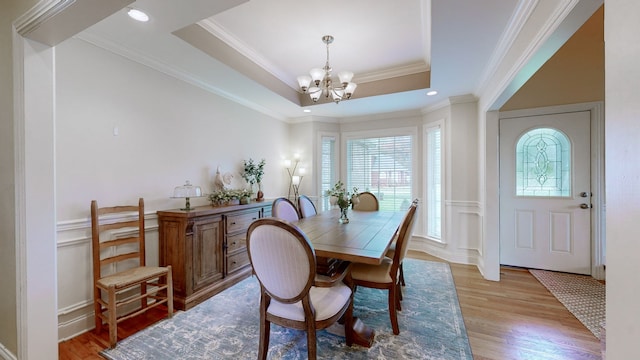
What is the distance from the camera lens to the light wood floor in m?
1.82

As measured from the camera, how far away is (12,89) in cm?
147

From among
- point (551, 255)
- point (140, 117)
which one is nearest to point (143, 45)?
point (140, 117)

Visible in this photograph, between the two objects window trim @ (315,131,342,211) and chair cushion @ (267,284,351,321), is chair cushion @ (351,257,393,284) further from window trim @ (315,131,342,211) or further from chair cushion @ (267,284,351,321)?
window trim @ (315,131,342,211)

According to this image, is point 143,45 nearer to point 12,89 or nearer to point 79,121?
point 79,121

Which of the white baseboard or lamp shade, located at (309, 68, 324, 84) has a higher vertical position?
lamp shade, located at (309, 68, 324, 84)

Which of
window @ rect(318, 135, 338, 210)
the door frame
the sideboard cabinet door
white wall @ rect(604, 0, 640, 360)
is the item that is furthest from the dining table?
the door frame

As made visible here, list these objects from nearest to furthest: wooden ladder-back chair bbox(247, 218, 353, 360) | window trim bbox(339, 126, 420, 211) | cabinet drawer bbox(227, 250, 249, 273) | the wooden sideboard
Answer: wooden ladder-back chair bbox(247, 218, 353, 360) < the wooden sideboard < cabinet drawer bbox(227, 250, 249, 273) < window trim bbox(339, 126, 420, 211)

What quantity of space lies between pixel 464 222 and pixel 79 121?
4.72m

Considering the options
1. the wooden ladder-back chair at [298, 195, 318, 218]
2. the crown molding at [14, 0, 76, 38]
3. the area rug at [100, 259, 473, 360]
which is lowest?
the area rug at [100, 259, 473, 360]

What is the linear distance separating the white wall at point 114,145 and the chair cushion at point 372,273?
2128mm

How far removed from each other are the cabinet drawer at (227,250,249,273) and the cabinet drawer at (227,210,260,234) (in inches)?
12.4

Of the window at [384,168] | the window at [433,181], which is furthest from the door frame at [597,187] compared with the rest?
the window at [384,168]

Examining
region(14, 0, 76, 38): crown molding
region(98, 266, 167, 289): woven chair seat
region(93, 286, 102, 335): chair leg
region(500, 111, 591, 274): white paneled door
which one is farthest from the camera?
region(500, 111, 591, 274): white paneled door

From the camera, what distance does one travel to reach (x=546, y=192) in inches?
133
